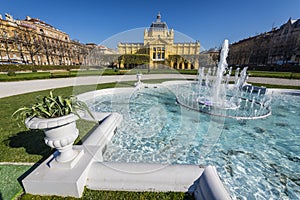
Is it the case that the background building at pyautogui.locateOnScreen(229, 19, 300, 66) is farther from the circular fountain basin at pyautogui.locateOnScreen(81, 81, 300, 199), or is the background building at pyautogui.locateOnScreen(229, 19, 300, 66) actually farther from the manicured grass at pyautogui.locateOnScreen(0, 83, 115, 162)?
the manicured grass at pyautogui.locateOnScreen(0, 83, 115, 162)

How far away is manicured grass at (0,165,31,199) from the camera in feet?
7.75

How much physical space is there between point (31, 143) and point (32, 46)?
59300 mm

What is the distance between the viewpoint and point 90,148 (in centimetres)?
326

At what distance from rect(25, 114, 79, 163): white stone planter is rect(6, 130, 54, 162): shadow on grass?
1338 mm

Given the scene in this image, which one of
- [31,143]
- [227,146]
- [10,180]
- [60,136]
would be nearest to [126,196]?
[60,136]

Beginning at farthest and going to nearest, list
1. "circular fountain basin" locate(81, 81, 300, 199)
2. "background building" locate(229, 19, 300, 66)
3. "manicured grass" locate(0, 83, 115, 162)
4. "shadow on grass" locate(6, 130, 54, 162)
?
"background building" locate(229, 19, 300, 66)
"shadow on grass" locate(6, 130, 54, 162)
"manicured grass" locate(0, 83, 115, 162)
"circular fountain basin" locate(81, 81, 300, 199)

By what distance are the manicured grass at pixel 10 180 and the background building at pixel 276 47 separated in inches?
2480

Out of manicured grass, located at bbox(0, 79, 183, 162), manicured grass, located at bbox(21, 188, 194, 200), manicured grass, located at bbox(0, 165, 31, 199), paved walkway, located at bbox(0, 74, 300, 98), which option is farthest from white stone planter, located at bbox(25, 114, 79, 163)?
paved walkway, located at bbox(0, 74, 300, 98)

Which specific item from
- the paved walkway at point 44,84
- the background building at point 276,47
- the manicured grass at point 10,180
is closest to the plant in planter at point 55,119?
the manicured grass at point 10,180

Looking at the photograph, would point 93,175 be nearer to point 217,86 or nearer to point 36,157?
point 36,157

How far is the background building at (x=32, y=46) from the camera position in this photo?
128 feet

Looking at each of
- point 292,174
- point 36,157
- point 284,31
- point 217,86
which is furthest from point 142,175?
point 284,31

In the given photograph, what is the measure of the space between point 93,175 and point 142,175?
939 millimetres

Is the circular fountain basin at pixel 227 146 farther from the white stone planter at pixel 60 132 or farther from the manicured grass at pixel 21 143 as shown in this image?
the manicured grass at pixel 21 143
